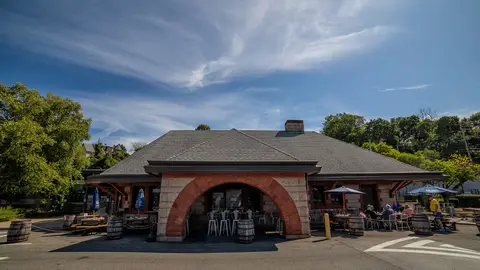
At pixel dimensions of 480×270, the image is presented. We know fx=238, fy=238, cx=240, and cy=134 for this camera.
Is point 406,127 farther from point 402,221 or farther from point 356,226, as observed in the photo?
point 356,226

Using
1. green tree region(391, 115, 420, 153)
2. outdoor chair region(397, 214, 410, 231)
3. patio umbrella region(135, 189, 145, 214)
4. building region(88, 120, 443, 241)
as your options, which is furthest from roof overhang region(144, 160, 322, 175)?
green tree region(391, 115, 420, 153)

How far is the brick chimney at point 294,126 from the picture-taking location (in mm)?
19506

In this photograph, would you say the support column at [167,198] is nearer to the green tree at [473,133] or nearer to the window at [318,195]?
the window at [318,195]

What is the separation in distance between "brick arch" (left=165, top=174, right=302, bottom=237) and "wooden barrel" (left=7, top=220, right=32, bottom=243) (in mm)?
5762

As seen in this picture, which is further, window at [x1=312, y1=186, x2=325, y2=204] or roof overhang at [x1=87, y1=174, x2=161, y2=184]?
window at [x1=312, y1=186, x2=325, y2=204]

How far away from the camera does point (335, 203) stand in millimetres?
13688

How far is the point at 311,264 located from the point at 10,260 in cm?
845

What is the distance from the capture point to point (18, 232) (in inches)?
365

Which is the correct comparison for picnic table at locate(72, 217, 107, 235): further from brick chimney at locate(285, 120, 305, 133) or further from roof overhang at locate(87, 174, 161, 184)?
brick chimney at locate(285, 120, 305, 133)

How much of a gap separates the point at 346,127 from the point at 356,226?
48418 millimetres

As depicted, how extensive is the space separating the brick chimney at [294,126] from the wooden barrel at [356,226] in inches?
397

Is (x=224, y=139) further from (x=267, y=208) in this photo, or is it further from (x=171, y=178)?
(x=267, y=208)

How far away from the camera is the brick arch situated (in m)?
9.14

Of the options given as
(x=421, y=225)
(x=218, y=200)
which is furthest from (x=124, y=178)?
(x=421, y=225)
